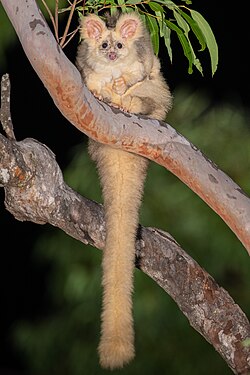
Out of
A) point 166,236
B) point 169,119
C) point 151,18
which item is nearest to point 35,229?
point 169,119

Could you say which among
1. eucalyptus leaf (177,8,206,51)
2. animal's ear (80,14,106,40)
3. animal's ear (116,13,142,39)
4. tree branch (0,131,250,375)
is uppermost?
eucalyptus leaf (177,8,206,51)

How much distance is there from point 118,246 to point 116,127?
42 centimetres

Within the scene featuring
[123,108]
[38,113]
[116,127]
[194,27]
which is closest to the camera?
[116,127]

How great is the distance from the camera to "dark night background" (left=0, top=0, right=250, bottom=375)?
553 centimetres

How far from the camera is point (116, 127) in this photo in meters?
2.04

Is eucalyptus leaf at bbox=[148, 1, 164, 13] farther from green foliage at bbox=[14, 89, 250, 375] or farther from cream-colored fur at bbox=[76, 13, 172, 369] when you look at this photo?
green foliage at bbox=[14, 89, 250, 375]

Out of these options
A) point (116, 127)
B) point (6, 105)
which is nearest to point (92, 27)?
point (6, 105)

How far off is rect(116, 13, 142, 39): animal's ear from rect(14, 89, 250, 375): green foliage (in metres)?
1.44

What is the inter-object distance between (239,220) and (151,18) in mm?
500

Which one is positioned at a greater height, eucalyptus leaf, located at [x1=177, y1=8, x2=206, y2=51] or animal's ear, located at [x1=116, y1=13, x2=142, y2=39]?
eucalyptus leaf, located at [x1=177, y1=8, x2=206, y2=51]

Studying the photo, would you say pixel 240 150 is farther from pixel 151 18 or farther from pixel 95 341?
pixel 151 18

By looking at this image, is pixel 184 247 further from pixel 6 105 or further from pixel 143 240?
pixel 6 105

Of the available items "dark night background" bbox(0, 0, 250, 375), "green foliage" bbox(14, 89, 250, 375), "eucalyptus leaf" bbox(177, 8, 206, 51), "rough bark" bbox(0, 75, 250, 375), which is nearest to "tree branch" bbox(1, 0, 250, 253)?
"eucalyptus leaf" bbox(177, 8, 206, 51)

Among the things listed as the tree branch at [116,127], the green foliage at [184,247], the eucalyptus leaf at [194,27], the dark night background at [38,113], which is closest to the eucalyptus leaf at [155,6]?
the eucalyptus leaf at [194,27]
